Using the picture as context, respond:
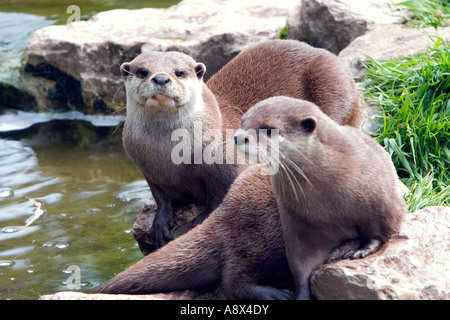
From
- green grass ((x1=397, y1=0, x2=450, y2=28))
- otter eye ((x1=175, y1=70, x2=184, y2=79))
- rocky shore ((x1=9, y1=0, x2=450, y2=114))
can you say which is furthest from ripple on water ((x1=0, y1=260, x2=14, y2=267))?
green grass ((x1=397, y1=0, x2=450, y2=28))

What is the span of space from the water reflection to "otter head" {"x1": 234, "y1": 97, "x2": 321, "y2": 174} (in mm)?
1857

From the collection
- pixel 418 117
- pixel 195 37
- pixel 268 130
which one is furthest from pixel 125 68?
pixel 195 37

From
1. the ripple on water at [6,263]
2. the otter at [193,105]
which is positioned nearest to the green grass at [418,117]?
the otter at [193,105]

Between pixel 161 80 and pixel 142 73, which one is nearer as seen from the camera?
pixel 161 80

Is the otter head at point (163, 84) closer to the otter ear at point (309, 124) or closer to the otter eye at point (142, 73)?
the otter eye at point (142, 73)

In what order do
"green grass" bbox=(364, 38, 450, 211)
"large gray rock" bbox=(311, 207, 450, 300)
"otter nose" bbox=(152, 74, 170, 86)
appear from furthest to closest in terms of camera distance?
"green grass" bbox=(364, 38, 450, 211) → "otter nose" bbox=(152, 74, 170, 86) → "large gray rock" bbox=(311, 207, 450, 300)

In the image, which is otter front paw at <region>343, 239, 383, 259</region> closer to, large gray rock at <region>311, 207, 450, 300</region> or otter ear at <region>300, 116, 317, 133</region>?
large gray rock at <region>311, 207, 450, 300</region>

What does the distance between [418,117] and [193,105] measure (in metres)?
1.53

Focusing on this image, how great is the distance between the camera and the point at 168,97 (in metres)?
3.63

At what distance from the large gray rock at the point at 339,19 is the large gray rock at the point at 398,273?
3445 millimetres

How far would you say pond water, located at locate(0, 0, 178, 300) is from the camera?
14.2 ft

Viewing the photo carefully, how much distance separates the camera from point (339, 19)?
6207 millimetres

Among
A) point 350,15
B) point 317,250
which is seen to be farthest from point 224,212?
point 350,15

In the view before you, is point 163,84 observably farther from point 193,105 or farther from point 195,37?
point 195,37
